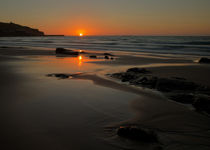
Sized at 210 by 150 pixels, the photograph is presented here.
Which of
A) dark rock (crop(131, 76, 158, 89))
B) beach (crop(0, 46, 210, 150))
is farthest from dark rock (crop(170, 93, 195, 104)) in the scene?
dark rock (crop(131, 76, 158, 89))

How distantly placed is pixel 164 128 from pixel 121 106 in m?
1.09

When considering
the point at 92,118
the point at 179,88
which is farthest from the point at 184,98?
the point at 92,118

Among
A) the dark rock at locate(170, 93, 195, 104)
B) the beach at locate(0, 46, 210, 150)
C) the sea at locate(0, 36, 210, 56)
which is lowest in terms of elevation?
the beach at locate(0, 46, 210, 150)

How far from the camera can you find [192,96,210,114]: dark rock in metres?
3.30

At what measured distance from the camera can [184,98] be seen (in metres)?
3.87

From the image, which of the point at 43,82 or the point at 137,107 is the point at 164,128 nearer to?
the point at 137,107

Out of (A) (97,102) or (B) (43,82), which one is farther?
(B) (43,82)

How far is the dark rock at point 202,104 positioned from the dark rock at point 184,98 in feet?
0.79

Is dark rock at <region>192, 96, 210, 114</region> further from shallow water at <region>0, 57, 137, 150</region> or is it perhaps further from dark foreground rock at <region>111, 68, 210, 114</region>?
shallow water at <region>0, 57, 137, 150</region>

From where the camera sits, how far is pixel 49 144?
223 cm

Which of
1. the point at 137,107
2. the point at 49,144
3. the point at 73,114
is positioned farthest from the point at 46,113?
the point at 137,107

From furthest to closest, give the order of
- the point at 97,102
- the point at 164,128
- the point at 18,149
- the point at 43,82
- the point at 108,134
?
1. the point at 43,82
2. the point at 97,102
3. the point at 164,128
4. the point at 108,134
5. the point at 18,149

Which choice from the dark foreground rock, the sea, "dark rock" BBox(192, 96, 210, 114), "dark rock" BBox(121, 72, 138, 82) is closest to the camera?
"dark rock" BBox(192, 96, 210, 114)

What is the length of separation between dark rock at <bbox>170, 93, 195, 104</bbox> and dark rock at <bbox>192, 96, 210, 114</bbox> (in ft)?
0.79
